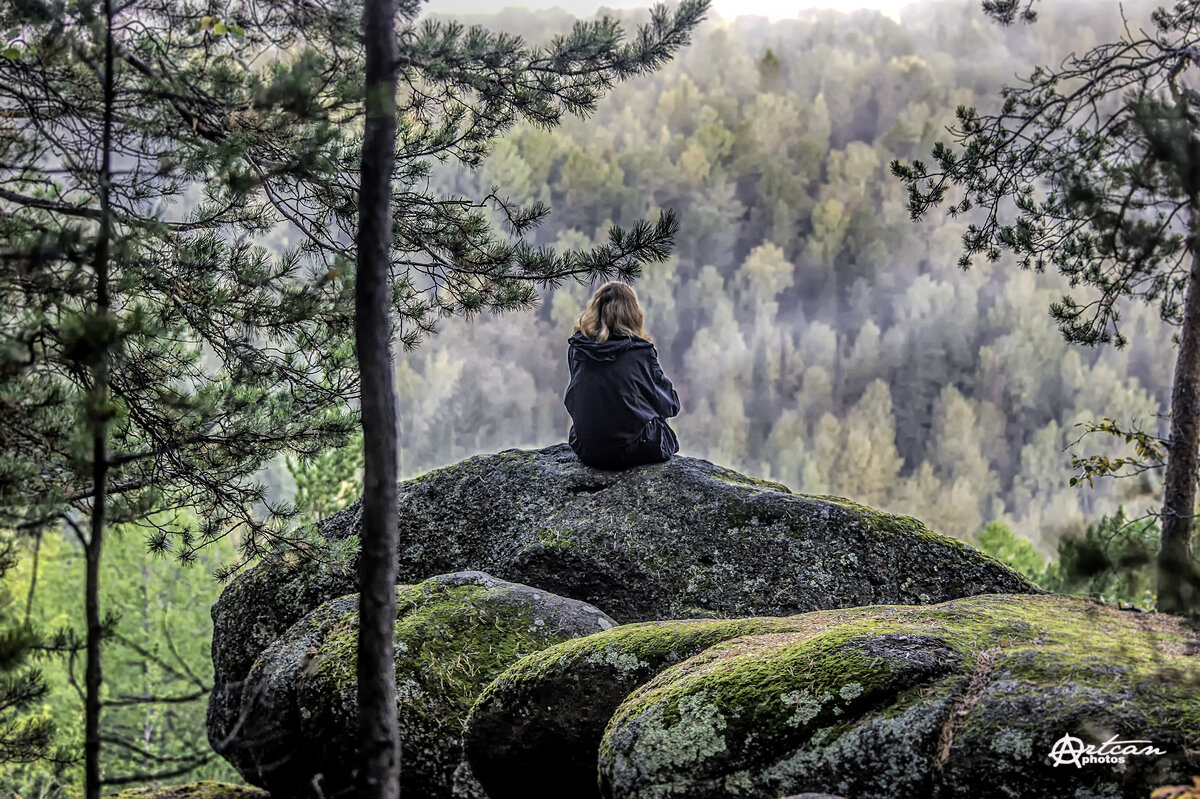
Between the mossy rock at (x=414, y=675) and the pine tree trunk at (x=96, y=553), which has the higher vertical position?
the pine tree trunk at (x=96, y=553)

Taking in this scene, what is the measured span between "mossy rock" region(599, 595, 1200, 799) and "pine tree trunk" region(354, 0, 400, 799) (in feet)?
2.89

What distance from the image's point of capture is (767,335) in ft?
244

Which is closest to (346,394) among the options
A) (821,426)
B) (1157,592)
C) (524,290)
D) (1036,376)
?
(524,290)

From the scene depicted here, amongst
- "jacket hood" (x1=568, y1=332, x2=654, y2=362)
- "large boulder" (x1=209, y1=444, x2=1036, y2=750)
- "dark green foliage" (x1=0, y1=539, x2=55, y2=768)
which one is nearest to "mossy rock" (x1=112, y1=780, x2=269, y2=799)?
"large boulder" (x1=209, y1=444, x2=1036, y2=750)

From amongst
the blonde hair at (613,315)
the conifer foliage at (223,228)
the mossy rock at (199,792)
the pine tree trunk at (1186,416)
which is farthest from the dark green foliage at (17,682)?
the pine tree trunk at (1186,416)

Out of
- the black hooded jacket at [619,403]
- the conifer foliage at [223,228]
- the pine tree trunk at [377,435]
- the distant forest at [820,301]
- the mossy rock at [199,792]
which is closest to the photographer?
the pine tree trunk at [377,435]

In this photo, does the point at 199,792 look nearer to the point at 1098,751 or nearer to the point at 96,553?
the point at 96,553

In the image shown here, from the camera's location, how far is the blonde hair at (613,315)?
287 inches

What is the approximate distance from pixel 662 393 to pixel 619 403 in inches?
17.5

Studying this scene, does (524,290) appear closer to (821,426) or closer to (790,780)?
(790,780)

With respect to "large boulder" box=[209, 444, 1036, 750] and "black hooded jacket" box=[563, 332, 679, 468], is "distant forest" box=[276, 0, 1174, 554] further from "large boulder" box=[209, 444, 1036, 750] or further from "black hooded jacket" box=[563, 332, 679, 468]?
"large boulder" box=[209, 444, 1036, 750]

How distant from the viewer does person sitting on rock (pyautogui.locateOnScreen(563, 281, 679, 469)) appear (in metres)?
7.05

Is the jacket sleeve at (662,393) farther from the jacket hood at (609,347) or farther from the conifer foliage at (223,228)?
the conifer foliage at (223,228)

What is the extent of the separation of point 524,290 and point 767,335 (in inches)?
2756
